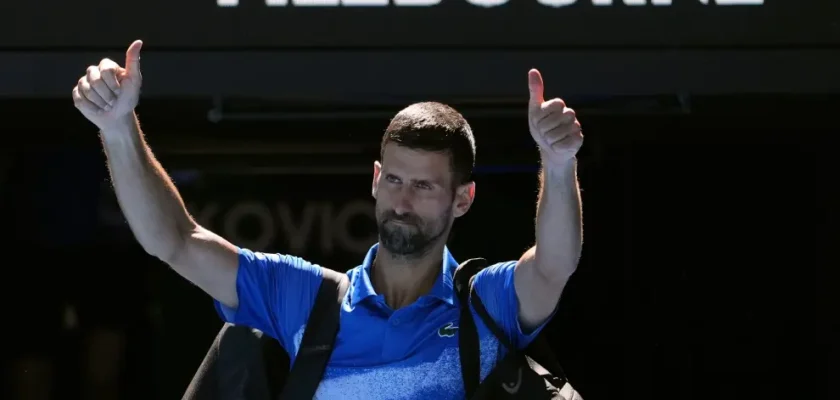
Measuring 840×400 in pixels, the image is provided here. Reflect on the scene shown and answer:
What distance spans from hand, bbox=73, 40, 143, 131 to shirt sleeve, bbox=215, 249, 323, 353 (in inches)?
17.5

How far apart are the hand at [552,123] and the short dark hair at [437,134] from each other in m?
0.34

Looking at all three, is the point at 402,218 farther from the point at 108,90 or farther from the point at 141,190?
the point at 108,90

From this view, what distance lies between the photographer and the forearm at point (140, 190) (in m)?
2.72

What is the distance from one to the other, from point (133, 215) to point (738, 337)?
226cm

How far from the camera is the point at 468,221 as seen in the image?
4270mm

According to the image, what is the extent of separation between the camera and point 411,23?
3.60m

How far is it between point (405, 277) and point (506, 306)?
25 centimetres

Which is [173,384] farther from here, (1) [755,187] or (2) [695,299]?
(1) [755,187]

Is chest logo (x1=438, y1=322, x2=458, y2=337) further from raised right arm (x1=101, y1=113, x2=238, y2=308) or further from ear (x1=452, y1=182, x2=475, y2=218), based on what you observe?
raised right arm (x1=101, y1=113, x2=238, y2=308)

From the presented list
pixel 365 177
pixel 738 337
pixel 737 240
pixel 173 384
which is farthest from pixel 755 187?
pixel 173 384

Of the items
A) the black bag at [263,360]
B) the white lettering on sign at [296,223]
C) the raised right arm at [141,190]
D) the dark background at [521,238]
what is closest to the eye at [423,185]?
the black bag at [263,360]

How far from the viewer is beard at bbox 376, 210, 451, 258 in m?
2.76

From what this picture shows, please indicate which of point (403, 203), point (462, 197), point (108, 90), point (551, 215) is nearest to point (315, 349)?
point (403, 203)

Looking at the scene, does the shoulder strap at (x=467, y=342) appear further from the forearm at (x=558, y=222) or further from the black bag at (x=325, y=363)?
the forearm at (x=558, y=222)
